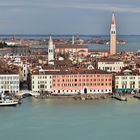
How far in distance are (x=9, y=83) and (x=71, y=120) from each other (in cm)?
323

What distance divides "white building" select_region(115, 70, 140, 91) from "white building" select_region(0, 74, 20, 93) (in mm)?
2079

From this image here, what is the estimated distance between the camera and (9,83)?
1136cm

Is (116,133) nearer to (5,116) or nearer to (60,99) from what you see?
(5,116)

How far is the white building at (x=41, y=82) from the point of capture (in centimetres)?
1154

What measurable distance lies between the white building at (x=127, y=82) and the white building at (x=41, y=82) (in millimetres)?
1426

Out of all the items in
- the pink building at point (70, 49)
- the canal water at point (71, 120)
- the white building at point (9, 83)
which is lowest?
the canal water at point (71, 120)

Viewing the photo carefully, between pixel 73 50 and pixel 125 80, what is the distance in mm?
11796

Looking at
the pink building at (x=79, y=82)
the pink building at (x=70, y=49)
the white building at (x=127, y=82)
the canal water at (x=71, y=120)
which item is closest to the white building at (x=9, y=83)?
the pink building at (x=79, y=82)

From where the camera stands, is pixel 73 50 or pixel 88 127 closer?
pixel 88 127

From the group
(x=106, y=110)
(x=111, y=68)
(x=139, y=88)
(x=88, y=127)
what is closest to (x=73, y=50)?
(x=111, y=68)

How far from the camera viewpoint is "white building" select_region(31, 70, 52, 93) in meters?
11.5

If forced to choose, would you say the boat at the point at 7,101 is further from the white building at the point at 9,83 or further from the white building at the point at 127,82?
the white building at the point at 127,82

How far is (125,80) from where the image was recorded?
1195 centimetres

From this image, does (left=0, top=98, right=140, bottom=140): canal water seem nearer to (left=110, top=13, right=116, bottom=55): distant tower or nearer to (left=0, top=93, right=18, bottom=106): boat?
(left=0, top=93, right=18, bottom=106): boat
